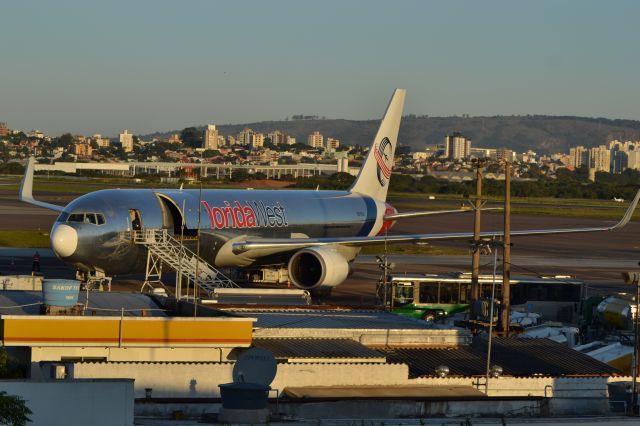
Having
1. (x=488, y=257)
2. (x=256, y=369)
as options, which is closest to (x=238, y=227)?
(x=488, y=257)

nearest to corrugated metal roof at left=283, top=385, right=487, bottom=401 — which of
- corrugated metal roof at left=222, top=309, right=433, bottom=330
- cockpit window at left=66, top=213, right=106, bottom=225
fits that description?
corrugated metal roof at left=222, top=309, right=433, bottom=330

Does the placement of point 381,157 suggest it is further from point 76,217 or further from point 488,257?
point 76,217

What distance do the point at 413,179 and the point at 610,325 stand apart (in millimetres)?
142670

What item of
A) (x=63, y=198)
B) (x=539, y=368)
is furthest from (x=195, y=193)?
(x=63, y=198)

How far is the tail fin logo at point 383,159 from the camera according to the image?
71.6 m

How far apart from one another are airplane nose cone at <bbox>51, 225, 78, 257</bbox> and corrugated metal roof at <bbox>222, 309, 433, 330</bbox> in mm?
13532

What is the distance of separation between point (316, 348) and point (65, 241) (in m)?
20.9

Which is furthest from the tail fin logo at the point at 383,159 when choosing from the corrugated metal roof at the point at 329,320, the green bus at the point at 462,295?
the corrugated metal roof at the point at 329,320

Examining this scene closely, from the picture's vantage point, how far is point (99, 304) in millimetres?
36969

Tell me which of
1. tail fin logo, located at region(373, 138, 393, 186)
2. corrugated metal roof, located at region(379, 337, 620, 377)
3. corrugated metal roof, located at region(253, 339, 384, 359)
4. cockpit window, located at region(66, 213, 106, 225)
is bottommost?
corrugated metal roof, located at region(379, 337, 620, 377)

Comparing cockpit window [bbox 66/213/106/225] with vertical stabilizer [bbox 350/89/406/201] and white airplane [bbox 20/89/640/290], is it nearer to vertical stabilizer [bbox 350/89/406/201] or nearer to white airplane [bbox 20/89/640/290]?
white airplane [bbox 20/89/640/290]

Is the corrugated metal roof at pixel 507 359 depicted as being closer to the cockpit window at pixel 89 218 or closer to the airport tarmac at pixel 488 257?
the cockpit window at pixel 89 218

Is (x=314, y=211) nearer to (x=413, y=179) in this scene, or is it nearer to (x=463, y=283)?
(x=463, y=283)

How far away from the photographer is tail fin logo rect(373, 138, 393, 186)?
71.6 m
